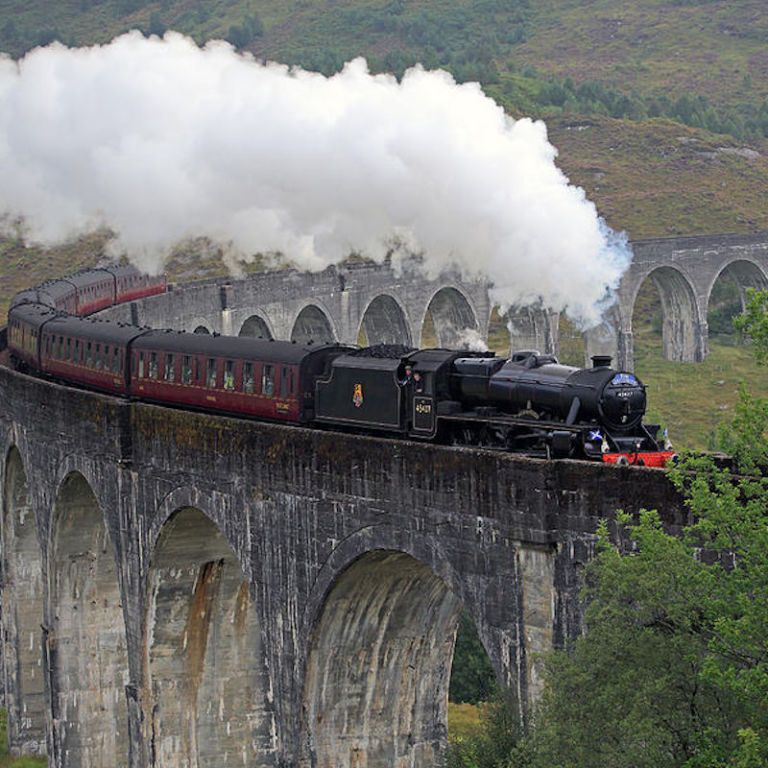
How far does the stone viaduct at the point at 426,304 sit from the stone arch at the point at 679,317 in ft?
0.20

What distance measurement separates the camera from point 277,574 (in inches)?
1083

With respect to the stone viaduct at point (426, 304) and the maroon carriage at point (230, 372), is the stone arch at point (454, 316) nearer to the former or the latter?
the stone viaduct at point (426, 304)

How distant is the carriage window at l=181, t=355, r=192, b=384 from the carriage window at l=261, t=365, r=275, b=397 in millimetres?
3275

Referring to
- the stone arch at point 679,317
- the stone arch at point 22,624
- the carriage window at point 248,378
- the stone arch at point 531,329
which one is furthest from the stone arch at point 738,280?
the carriage window at point 248,378

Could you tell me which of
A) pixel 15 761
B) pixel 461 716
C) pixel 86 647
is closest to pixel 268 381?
pixel 86 647

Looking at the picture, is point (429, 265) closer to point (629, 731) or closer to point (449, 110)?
point (449, 110)

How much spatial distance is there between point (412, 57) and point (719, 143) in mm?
42083

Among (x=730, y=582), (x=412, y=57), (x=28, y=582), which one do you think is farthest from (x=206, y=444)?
(x=412, y=57)

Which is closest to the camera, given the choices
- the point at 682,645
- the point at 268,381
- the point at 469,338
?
the point at 682,645

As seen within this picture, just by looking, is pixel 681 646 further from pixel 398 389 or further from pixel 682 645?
pixel 398 389

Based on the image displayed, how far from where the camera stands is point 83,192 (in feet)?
229

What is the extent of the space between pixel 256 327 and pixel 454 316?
1669 centimetres

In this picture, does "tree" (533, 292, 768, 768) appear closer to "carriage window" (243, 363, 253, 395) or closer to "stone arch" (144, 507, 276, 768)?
"carriage window" (243, 363, 253, 395)

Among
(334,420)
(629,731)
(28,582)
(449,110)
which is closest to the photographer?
(629,731)
